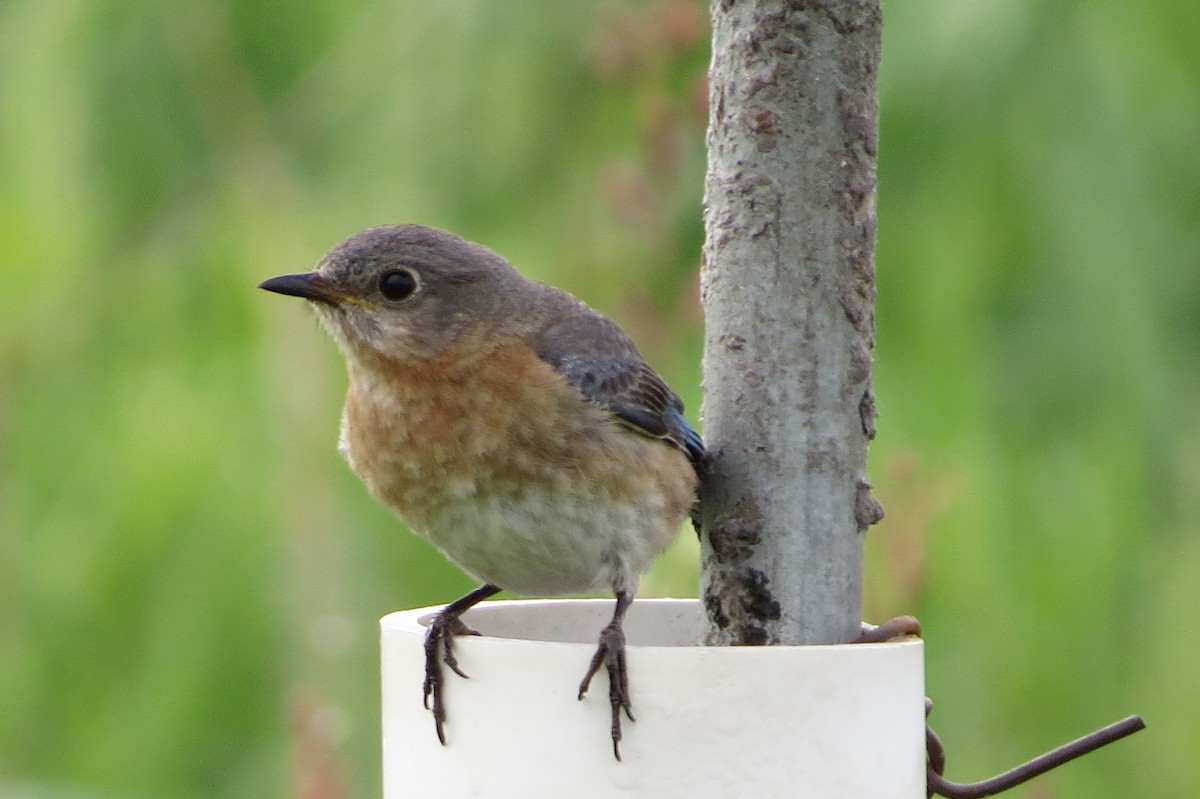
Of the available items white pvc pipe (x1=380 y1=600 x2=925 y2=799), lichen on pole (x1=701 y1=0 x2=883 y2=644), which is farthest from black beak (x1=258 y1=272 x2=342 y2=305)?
white pvc pipe (x1=380 y1=600 x2=925 y2=799)

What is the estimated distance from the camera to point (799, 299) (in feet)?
8.51

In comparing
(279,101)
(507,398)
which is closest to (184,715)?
(507,398)

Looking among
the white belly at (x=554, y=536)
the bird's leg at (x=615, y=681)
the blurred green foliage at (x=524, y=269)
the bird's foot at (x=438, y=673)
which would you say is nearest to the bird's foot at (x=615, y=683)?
the bird's leg at (x=615, y=681)

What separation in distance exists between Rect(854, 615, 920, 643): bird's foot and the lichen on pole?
0.03 metres

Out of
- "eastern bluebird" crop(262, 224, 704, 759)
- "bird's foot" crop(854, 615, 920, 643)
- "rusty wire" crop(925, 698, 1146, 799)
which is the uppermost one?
"eastern bluebird" crop(262, 224, 704, 759)

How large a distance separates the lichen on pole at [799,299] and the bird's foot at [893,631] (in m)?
0.03

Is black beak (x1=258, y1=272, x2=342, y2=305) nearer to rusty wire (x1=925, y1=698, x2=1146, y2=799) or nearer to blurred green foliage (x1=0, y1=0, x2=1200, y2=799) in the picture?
blurred green foliage (x1=0, y1=0, x2=1200, y2=799)

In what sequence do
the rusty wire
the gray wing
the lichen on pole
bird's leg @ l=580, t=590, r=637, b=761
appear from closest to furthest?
bird's leg @ l=580, t=590, r=637, b=761
the rusty wire
the lichen on pole
the gray wing

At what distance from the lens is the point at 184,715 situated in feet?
11.8

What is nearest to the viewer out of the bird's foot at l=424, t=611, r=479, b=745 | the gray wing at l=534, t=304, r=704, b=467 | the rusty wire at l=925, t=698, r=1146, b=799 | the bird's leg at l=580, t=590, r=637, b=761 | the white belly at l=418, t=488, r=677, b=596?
the bird's leg at l=580, t=590, r=637, b=761

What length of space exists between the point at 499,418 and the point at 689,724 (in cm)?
97

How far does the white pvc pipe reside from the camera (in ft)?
7.02

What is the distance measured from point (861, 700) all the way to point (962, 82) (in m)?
1.53

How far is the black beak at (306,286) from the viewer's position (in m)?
3.08
